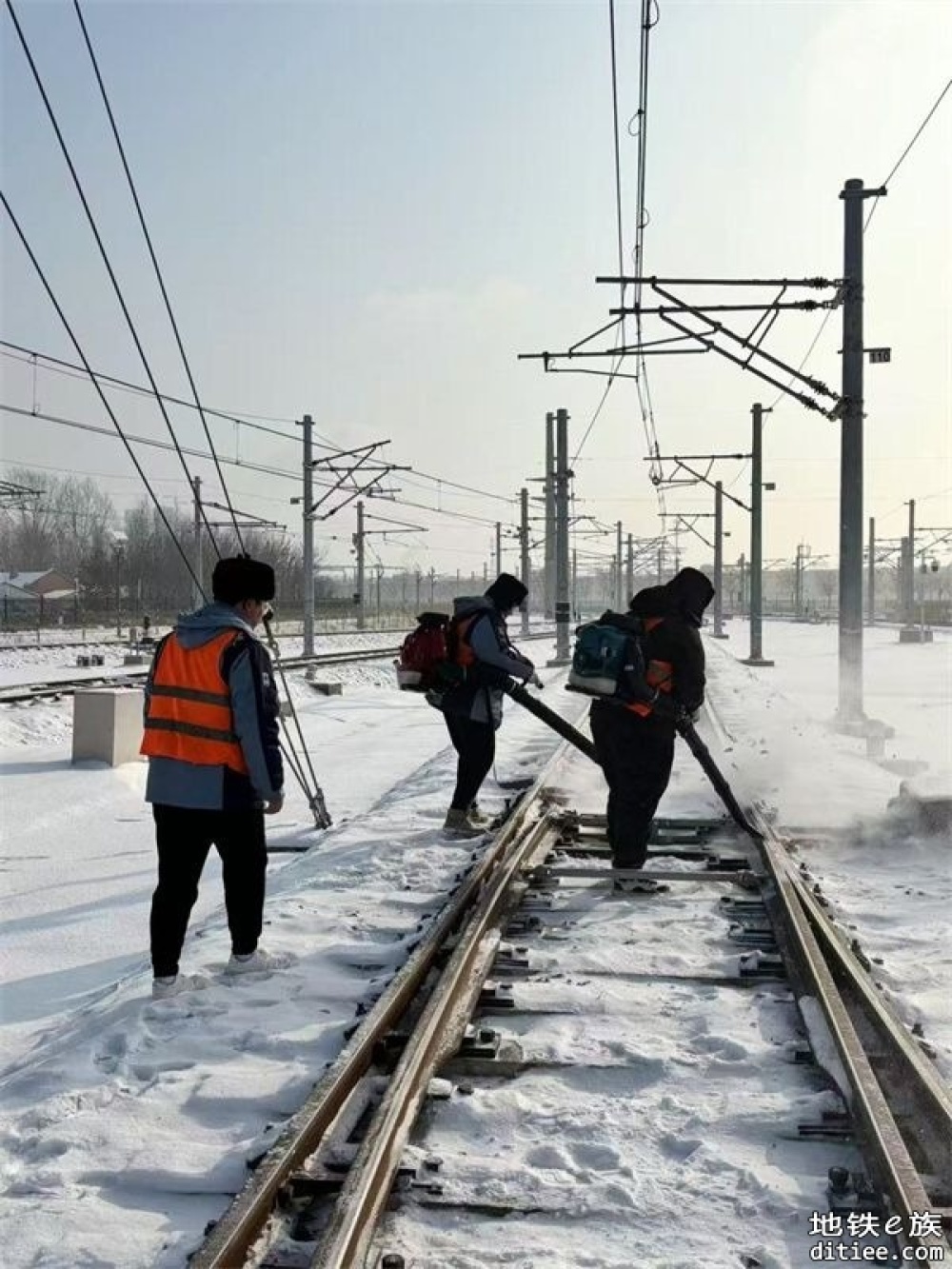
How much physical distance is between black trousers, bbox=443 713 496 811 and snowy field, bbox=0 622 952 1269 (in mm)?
421

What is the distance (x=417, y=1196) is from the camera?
3586mm

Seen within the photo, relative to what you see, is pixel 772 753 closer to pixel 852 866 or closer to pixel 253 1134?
pixel 852 866

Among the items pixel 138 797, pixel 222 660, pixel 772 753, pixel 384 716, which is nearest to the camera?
pixel 222 660

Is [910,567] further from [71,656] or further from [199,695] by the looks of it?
[199,695]

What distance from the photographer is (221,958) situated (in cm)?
→ 613

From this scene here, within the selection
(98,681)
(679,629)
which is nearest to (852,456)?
(679,629)

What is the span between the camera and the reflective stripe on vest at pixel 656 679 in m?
7.48

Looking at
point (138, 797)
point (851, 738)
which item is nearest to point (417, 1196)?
point (138, 797)

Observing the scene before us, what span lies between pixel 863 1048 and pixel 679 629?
324cm

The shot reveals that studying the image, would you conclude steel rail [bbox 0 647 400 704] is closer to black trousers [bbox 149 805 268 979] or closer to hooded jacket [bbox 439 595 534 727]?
hooded jacket [bbox 439 595 534 727]

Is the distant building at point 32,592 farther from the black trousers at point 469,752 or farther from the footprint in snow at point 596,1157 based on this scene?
the footprint in snow at point 596,1157

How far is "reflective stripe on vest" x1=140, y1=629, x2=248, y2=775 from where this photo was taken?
5.47 m

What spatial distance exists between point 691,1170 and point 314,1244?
1.14m

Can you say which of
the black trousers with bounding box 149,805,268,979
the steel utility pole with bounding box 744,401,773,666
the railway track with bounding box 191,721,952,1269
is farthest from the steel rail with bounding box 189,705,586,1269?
the steel utility pole with bounding box 744,401,773,666
